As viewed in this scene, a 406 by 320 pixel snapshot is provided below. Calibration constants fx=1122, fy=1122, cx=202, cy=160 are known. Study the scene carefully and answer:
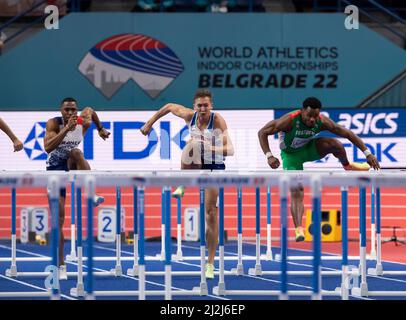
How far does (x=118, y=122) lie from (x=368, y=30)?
Result: 174 inches

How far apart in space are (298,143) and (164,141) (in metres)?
5.49

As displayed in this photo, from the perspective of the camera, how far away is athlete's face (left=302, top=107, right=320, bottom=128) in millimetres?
10992

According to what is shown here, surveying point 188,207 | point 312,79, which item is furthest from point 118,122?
point 312,79

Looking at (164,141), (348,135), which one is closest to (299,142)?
(348,135)

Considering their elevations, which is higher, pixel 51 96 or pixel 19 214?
pixel 51 96

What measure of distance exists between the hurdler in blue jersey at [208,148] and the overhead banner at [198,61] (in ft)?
22.4

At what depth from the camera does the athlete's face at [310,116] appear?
36.1 ft

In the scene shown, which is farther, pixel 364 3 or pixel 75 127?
pixel 364 3

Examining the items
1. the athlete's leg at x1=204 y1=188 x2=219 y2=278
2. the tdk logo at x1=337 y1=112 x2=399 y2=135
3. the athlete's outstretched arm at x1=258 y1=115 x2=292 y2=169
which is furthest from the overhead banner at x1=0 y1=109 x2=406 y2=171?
the athlete's leg at x1=204 y1=188 x2=219 y2=278

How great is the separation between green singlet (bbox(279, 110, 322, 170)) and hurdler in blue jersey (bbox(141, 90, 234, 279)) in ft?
2.20

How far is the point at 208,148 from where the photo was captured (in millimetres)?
10906

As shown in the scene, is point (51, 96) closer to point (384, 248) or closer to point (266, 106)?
point (266, 106)

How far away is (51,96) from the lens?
58.8 feet

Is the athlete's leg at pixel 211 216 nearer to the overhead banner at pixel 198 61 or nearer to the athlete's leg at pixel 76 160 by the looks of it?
the athlete's leg at pixel 76 160
